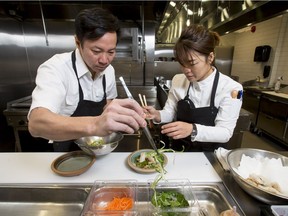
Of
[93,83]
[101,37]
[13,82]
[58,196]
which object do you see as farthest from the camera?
[13,82]

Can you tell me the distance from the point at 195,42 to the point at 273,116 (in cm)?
347

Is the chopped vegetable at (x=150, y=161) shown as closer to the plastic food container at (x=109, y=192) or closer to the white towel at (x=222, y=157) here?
the plastic food container at (x=109, y=192)

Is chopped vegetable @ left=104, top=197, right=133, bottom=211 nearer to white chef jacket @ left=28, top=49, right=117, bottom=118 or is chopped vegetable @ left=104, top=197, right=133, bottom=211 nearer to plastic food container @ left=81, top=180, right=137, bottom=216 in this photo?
plastic food container @ left=81, top=180, right=137, bottom=216

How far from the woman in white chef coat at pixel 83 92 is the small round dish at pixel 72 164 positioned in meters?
0.18

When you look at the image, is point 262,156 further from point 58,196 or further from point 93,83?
point 93,83

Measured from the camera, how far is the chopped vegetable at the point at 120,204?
0.78 meters

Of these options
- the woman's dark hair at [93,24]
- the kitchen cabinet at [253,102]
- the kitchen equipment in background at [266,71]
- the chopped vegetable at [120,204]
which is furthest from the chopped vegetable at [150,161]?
the kitchen equipment in background at [266,71]

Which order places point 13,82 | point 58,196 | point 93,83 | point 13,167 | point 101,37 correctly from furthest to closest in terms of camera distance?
point 13,82, point 93,83, point 101,37, point 13,167, point 58,196

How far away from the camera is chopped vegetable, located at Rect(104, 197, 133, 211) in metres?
0.78

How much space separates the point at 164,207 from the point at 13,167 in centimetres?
91

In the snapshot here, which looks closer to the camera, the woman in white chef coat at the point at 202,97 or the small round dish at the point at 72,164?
the small round dish at the point at 72,164

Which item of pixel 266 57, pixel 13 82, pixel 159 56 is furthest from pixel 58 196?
pixel 266 57

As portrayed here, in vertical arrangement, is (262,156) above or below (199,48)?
below

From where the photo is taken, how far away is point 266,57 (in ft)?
14.8
